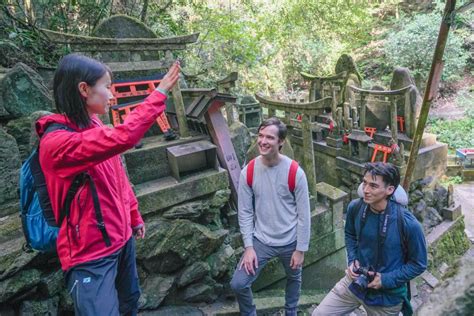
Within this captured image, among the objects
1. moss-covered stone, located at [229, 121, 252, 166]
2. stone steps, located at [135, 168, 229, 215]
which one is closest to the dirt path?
moss-covered stone, located at [229, 121, 252, 166]

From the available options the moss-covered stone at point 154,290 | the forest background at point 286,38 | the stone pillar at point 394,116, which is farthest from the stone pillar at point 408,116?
the moss-covered stone at point 154,290

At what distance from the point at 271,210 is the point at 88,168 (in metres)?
1.68

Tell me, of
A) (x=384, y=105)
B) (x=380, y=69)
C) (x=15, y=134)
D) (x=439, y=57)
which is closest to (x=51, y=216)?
(x=15, y=134)

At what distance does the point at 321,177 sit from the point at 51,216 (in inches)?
332

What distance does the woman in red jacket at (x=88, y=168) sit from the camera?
1.61 metres

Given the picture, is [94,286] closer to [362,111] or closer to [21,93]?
[21,93]

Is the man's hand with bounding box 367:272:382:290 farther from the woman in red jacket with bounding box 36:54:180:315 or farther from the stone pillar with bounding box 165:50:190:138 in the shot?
the stone pillar with bounding box 165:50:190:138

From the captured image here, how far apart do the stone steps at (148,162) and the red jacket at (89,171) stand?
6.32ft

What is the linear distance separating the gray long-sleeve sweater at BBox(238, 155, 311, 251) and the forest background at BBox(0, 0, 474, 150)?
4.22 metres

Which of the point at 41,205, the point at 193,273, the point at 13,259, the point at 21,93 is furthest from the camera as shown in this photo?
the point at 193,273

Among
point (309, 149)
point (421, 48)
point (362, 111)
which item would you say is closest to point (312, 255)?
point (309, 149)

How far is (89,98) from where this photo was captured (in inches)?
68.5

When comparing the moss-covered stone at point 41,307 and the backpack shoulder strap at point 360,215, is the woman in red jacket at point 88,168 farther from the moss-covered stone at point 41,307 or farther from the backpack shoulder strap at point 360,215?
the backpack shoulder strap at point 360,215

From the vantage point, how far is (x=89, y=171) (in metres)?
1.77
